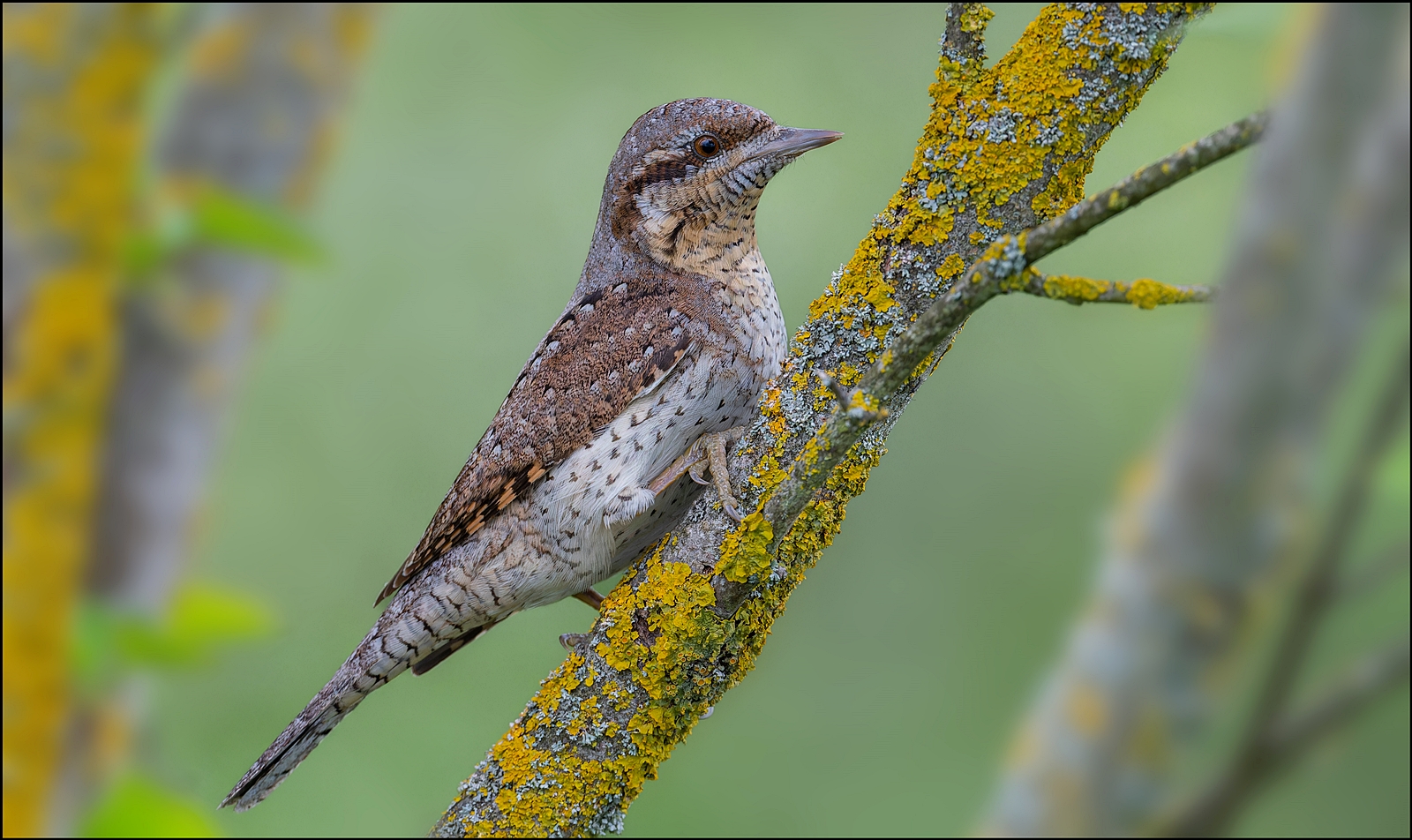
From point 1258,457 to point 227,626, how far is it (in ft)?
2.21

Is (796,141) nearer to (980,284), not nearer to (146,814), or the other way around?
(980,284)

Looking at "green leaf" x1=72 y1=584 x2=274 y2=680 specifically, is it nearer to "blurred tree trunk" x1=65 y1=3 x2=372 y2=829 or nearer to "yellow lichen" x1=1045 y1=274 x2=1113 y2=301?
"blurred tree trunk" x1=65 y1=3 x2=372 y2=829

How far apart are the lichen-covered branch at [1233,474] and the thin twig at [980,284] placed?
1.12 feet

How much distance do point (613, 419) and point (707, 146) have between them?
30.4 inches

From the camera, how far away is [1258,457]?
727 millimetres

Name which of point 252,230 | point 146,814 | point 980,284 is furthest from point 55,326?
point 980,284

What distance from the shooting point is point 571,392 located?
2.63 meters

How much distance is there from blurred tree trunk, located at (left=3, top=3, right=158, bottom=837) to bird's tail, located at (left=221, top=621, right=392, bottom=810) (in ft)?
6.49

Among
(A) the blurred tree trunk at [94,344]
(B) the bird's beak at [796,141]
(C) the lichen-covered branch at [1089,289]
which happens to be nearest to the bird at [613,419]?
(B) the bird's beak at [796,141]

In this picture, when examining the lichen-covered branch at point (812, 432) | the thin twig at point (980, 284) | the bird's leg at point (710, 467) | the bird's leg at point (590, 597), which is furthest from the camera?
the bird's leg at point (590, 597)

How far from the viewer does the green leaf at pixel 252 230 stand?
1.77 ft

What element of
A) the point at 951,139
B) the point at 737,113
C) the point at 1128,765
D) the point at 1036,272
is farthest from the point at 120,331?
the point at 737,113

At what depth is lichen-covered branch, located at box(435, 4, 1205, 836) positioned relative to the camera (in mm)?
1733

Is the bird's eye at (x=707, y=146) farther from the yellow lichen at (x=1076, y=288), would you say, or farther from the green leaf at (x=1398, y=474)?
the green leaf at (x=1398, y=474)
